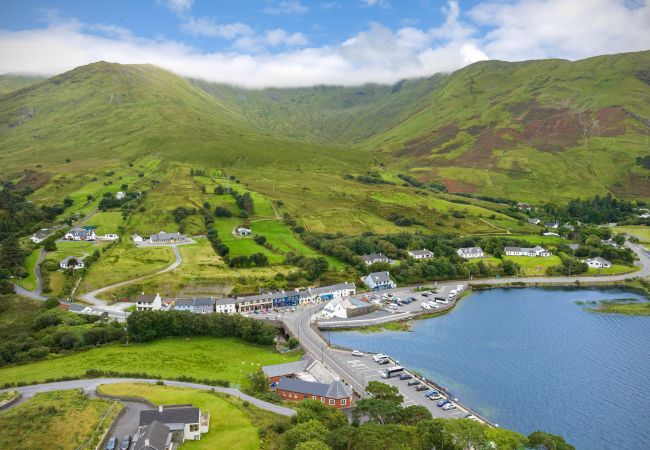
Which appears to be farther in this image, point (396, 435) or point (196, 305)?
point (196, 305)

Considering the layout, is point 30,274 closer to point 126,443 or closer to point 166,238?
point 166,238

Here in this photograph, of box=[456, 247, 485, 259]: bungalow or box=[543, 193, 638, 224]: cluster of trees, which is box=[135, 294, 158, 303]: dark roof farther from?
box=[543, 193, 638, 224]: cluster of trees

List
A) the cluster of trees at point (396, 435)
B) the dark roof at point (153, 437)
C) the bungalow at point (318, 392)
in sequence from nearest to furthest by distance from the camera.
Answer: the cluster of trees at point (396, 435), the dark roof at point (153, 437), the bungalow at point (318, 392)

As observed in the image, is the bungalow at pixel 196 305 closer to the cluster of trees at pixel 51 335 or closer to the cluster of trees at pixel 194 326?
the cluster of trees at pixel 194 326

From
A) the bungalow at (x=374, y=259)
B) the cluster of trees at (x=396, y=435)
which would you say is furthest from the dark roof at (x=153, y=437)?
the bungalow at (x=374, y=259)

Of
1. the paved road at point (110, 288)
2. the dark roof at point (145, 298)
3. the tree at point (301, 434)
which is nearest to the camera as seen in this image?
the tree at point (301, 434)

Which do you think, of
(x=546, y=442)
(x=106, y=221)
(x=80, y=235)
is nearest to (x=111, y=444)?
(x=546, y=442)

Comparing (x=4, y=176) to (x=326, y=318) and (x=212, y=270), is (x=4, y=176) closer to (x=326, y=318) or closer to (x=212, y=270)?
(x=212, y=270)
